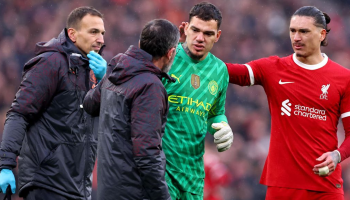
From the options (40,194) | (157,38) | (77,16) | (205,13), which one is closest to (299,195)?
(205,13)

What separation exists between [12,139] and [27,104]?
273mm

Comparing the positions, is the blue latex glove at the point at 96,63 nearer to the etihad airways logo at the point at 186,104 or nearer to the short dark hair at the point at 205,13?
the etihad airways logo at the point at 186,104

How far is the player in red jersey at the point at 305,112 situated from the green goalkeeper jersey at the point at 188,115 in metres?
0.35

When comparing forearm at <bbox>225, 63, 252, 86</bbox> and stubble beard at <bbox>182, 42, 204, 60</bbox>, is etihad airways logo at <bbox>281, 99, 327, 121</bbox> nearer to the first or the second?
forearm at <bbox>225, 63, 252, 86</bbox>

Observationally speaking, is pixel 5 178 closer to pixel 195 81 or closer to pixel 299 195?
pixel 195 81

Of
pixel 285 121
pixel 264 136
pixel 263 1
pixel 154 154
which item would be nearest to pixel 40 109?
pixel 154 154

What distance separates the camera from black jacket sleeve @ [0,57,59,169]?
12.6 feet

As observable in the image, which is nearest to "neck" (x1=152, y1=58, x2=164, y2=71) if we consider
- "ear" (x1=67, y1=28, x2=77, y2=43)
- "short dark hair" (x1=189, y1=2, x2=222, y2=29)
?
"short dark hair" (x1=189, y1=2, x2=222, y2=29)

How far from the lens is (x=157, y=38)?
134 inches

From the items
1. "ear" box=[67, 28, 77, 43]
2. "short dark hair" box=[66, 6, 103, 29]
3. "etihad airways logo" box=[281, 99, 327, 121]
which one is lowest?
"etihad airways logo" box=[281, 99, 327, 121]

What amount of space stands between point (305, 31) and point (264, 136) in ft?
16.3

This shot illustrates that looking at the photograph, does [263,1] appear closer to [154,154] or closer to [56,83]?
[56,83]

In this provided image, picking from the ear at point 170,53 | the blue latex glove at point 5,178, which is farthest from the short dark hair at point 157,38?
the blue latex glove at point 5,178

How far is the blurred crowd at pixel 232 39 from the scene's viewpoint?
29.7 feet
